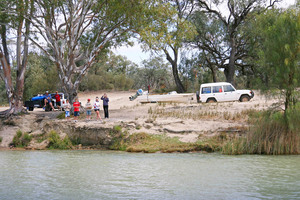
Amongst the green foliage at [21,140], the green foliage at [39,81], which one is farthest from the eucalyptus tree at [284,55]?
the green foliage at [39,81]

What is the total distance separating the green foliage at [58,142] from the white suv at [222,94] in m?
12.3

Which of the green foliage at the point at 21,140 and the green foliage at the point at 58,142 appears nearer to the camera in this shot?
the green foliage at the point at 58,142

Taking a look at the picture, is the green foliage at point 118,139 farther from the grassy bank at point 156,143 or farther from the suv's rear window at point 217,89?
the suv's rear window at point 217,89

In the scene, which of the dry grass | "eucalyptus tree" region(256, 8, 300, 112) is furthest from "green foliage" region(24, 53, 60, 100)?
"eucalyptus tree" region(256, 8, 300, 112)

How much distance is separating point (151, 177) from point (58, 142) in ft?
33.3

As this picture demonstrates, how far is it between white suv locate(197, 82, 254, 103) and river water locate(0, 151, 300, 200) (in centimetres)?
1330

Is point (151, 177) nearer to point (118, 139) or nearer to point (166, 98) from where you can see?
point (118, 139)

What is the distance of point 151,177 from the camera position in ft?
39.0

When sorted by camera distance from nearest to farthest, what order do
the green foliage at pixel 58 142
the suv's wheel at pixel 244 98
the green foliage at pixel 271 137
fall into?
the green foliage at pixel 271 137, the green foliage at pixel 58 142, the suv's wheel at pixel 244 98

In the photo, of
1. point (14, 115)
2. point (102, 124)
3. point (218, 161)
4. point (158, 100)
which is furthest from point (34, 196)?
point (158, 100)

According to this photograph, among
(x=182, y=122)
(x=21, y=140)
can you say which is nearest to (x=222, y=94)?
(x=182, y=122)

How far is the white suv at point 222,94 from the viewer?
1157 inches

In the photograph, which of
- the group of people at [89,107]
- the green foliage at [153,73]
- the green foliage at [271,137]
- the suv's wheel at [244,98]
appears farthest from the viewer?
the green foliage at [153,73]

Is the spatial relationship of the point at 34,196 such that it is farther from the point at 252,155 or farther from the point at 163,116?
the point at 163,116
